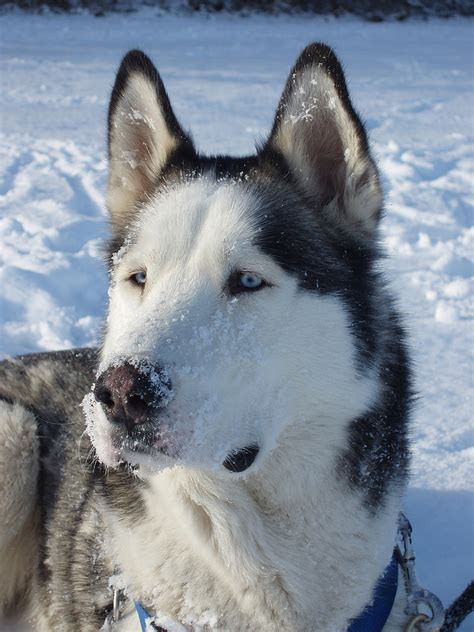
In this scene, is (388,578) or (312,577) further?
(388,578)

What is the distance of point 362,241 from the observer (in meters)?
2.34

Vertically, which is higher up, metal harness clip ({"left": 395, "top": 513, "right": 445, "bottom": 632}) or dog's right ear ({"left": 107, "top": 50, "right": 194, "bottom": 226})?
dog's right ear ({"left": 107, "top": 50, "right": 194, "bottom": 226})

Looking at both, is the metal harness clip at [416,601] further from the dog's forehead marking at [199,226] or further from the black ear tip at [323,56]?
the black ear tip at [323,56]

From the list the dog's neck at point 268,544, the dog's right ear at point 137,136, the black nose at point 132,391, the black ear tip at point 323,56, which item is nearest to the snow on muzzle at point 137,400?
the black nose at point 132,391

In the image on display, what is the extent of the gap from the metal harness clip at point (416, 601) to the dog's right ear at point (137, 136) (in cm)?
142

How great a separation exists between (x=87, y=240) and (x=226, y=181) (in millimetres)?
3534

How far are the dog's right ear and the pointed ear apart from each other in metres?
0.36

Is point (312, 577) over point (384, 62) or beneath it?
over

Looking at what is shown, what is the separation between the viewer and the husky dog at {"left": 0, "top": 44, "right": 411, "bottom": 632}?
5.98ft

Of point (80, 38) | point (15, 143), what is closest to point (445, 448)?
point (15, 143)

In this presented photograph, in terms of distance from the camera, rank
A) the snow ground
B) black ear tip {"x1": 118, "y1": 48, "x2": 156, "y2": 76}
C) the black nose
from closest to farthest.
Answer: the black nose → black ear tip {"x1": 118, "y1": 48, "x2": 156, "y2": 76} → the snow ground

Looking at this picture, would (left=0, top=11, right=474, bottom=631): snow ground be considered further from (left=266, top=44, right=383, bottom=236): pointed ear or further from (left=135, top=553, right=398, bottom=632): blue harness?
(left=135, top=553, right=398, bottom=632): blue harness

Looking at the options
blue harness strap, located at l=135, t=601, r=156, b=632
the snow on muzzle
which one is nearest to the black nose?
the snow on muzzle

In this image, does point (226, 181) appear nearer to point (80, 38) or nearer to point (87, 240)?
point (87, 240)
